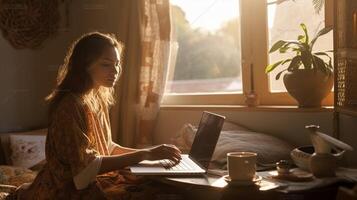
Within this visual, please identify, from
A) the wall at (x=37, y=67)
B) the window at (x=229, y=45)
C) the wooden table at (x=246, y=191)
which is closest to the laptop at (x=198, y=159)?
the wooden table at (x=246, y=191)

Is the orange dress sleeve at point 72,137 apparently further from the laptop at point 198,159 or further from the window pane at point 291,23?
the window pane at point 291,23

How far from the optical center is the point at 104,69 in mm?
2014

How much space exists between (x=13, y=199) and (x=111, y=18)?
1660 mm

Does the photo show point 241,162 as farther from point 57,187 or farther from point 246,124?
point 246,124

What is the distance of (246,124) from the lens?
2.71 m

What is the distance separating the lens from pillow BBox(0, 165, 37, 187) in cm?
267

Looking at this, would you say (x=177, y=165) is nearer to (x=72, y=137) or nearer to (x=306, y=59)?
(x=72, y=137)

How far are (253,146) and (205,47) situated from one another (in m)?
1.10

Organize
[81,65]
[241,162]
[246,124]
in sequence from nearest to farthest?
[241,162] < [81,65] < [246,124]

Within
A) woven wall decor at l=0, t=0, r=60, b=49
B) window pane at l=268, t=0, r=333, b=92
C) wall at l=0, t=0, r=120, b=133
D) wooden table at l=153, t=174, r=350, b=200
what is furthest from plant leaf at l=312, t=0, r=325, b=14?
woven wall decor at l=0, t=0, r=60, b=49

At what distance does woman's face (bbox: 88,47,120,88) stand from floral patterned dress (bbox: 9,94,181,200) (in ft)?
0.47

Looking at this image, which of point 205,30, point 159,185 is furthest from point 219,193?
point 205,30

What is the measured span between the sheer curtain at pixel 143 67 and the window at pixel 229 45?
0.11 metres

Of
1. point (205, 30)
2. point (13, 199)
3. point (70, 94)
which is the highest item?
point (205, 30)
